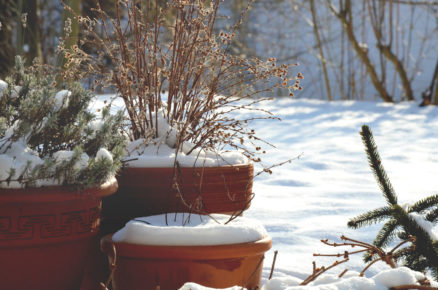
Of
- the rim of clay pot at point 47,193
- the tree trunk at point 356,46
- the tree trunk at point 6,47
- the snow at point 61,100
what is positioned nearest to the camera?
the rim of clay pot at point 47,193

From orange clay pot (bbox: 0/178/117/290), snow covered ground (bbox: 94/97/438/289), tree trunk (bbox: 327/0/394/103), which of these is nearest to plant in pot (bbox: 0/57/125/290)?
orange clay pot (bbox: 0/178/117/290)

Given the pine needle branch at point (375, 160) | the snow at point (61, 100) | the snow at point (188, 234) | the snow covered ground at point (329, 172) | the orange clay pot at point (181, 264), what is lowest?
the snow covered ground at point (329, 172)

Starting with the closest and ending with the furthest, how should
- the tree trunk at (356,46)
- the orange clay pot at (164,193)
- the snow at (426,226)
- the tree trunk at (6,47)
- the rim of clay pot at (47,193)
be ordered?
the rim of clay pot at (47,193)
the snow at (426,226)
the orange clay pot at (164,193)
the tree trunk at (6,47)
the tree trunk at (356,46)

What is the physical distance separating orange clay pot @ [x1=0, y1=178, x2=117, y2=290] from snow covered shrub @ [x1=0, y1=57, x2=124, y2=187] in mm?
40

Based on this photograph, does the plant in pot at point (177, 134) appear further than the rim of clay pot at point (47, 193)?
Yes

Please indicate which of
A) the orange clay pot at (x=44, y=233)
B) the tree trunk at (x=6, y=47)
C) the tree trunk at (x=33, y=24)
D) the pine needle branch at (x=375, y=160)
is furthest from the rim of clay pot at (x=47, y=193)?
the tree trunk at (x=6, y=47)

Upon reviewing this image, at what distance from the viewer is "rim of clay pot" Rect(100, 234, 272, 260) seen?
189 centimetres

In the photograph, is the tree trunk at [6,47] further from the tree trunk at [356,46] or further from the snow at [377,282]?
the snow at [377,282]

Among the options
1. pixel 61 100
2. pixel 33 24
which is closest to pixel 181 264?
pixel 61 100

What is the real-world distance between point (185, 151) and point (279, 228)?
2.72 ft

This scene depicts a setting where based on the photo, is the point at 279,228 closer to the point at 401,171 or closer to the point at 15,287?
the point at 15,287

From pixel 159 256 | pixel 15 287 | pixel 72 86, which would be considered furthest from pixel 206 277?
pixel 72 86

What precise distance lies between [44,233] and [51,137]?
0.97 ft

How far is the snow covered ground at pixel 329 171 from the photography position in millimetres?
2943
